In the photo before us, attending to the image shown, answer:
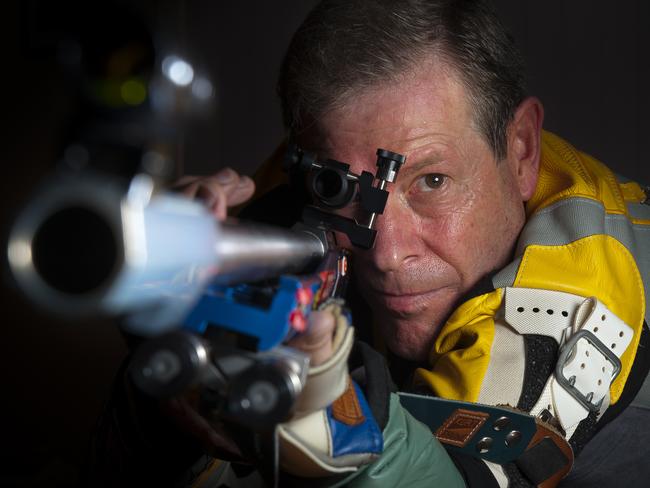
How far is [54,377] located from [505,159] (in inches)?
83.6

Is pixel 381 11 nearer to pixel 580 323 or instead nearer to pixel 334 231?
pixel 334 231

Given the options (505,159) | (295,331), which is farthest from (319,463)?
(505,159)

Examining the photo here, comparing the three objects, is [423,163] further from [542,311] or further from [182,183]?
[182,183]

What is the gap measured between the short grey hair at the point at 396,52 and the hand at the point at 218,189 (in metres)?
0.43

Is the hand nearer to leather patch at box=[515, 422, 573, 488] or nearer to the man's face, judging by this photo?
the man's face

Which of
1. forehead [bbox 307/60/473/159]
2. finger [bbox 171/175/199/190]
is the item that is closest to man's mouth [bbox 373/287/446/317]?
forehead [bbox 307/60/473/159]

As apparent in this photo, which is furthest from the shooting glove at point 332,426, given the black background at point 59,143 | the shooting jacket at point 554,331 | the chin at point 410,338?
the black background at point 59,143

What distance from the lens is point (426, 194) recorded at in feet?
3.76

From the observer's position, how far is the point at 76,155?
2482 mm

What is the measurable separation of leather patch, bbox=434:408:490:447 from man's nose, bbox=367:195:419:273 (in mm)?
260

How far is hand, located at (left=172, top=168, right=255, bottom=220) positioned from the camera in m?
0.69

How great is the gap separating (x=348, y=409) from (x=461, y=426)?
0.27 m

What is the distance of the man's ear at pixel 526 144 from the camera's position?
1288mm

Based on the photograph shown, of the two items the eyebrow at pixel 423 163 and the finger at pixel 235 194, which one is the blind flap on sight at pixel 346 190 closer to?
the eyebrow at pixel 423 163
